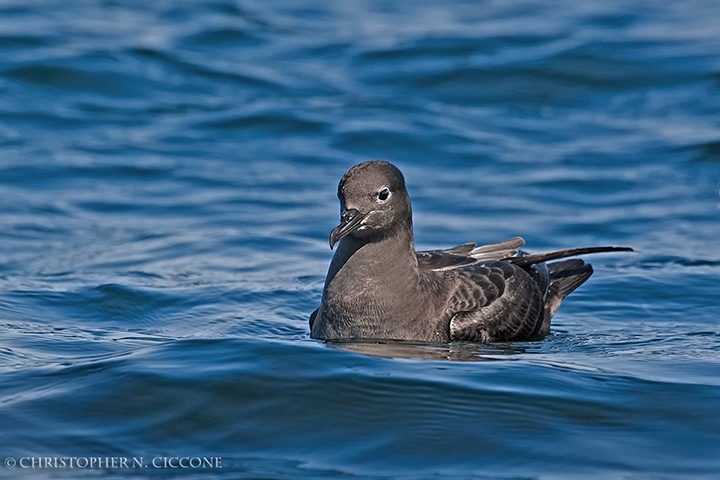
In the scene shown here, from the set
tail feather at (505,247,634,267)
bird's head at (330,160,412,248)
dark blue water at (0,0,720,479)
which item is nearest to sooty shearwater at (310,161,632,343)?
bird's head at (330,160,412,248)

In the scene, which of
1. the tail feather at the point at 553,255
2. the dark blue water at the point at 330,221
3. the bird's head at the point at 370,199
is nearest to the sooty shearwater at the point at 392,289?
the bird's head at the point at 370,199

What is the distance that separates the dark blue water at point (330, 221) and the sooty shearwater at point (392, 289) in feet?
0.78

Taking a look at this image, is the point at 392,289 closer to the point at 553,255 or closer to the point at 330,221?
the point at 553,255

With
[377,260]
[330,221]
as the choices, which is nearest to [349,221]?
[377,260]

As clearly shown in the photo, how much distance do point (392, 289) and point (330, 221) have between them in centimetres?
486

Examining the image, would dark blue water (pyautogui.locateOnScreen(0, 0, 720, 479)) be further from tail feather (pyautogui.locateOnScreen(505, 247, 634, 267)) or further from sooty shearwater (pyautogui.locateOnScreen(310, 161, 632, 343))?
tail feather (pyautogui.locateOnScreen(505, 247, 634, 267))

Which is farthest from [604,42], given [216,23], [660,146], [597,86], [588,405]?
[588,405]

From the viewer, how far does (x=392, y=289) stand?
7883 millimetres

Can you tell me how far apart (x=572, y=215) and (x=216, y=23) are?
30.2 ft

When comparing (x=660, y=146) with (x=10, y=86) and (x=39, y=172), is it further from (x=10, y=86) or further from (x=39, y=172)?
(x=10, y=86)

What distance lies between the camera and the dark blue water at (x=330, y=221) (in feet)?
20.0

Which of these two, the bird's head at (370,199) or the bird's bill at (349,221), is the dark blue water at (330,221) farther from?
the bird's head at (370,199)

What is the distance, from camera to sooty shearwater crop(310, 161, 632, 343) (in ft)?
25.1

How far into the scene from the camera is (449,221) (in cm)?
1280
